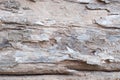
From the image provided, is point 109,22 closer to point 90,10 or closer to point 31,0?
point 90,10

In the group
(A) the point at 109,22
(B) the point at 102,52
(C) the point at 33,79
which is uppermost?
(A) the point at 109,22

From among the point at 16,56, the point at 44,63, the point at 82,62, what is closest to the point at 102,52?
the point at 82,62

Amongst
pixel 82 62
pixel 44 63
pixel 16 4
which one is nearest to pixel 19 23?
pixel 16 4

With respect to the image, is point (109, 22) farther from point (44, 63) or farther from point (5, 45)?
Result: point (5, 45)

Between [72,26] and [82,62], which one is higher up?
[72,26]

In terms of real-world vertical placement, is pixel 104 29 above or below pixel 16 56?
above

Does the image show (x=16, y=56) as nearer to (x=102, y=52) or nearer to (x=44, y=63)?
(x=44, y=63)
